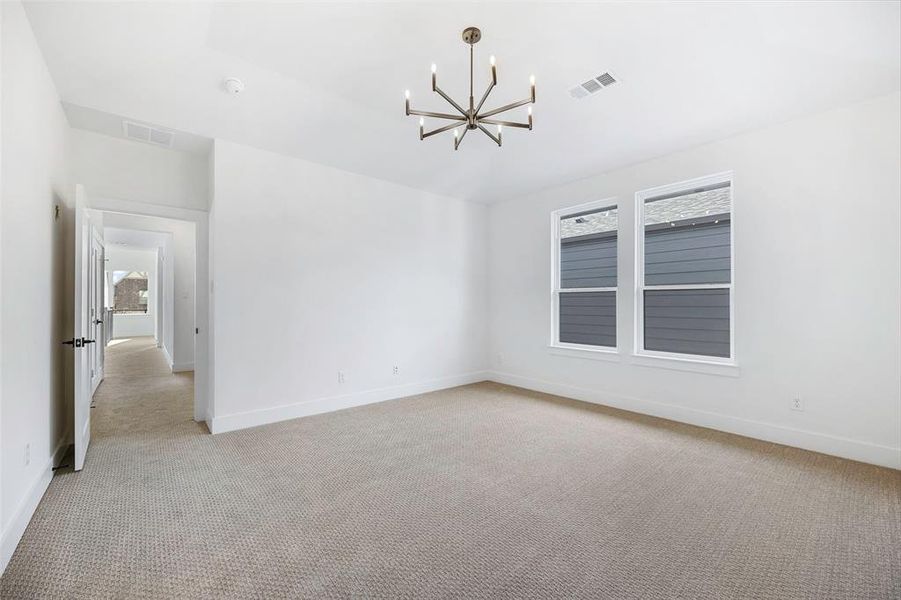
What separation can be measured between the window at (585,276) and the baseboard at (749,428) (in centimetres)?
62

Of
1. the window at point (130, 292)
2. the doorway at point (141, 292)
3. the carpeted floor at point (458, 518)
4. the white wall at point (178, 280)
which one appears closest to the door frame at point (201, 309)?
the doorway at point (141, 292)

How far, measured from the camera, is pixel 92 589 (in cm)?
175

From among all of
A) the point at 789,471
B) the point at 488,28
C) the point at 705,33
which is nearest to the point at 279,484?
the point at 488,28

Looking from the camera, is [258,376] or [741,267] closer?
[741,267]

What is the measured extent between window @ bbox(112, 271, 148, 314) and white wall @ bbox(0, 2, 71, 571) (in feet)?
40.9

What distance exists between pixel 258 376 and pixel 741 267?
4887 millimetres

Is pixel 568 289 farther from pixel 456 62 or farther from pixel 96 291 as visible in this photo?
pixel 96 291

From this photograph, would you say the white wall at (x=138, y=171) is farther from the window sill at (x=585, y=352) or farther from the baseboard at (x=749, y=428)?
the baseboard at (x=749, y=428)

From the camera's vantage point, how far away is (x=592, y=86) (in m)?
3.39

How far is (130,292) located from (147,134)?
12304 mm

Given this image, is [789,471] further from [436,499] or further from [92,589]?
[92,589]

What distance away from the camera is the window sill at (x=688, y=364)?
392 cm

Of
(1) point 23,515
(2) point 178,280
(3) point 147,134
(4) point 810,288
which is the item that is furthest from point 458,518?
(2) point 178,280

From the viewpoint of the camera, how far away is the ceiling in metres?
2.56
